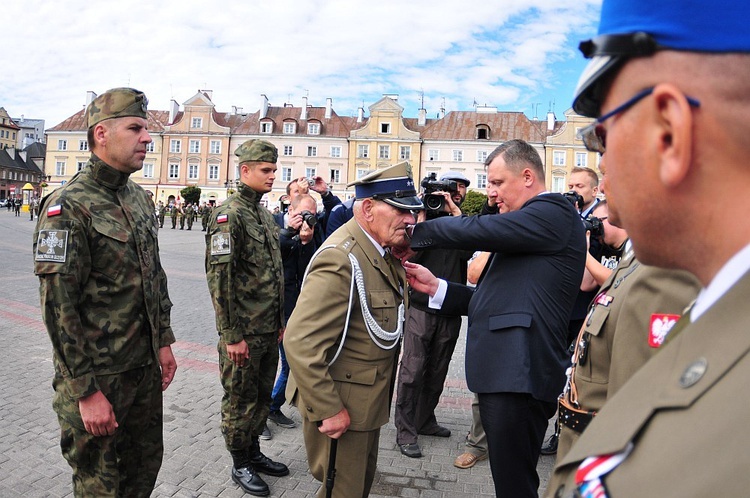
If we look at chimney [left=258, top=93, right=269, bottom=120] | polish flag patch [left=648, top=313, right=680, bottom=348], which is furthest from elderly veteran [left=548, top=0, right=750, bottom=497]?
chimney [left=258, top=93, right=269, bottom=120]

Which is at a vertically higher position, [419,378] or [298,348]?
[298,348]

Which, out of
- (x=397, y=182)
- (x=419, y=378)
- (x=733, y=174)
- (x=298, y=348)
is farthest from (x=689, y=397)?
(x=419, y=378)

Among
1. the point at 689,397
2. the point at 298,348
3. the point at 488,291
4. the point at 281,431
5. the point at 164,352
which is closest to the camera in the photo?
the point at 689,397

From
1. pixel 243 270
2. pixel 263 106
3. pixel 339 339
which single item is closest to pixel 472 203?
pixel 263 106

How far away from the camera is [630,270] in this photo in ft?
6.92

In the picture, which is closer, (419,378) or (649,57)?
(649,57)

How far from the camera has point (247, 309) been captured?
4234mm

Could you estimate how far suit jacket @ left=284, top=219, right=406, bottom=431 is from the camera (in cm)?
257

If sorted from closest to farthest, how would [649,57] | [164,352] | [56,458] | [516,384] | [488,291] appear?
[649,57], [516,384], [488,291], [164,352], [56,458]

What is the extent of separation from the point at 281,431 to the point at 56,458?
74.9 inches

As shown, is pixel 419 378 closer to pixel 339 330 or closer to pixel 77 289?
pixel 339 330

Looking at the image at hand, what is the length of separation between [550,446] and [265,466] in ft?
8.75

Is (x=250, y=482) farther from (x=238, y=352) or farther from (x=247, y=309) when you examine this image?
(x=247, y=309)

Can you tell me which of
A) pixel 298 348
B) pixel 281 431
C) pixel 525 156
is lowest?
pixel 281 431
